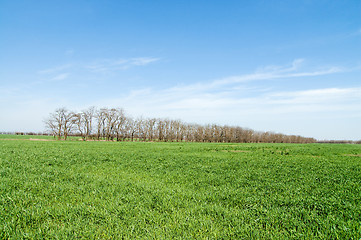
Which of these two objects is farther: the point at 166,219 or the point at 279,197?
the point at 279,197

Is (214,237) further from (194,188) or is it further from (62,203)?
(62,203)

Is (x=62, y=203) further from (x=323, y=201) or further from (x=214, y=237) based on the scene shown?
(x=323, y=201)

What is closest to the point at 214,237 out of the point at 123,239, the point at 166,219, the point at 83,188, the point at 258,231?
the point at 258,231

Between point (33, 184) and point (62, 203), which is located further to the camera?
point (33, 184)

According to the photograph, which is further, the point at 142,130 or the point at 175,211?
the point at 142,130

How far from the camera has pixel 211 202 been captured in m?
5.19

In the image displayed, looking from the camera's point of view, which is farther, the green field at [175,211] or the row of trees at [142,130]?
the row of trees at [142,130]

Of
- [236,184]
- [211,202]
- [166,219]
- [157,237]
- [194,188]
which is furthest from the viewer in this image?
[236,184]

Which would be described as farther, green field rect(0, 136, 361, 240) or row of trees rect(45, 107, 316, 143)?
row of trees rect(45, 107, 316, 143)

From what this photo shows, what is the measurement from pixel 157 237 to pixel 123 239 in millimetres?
587

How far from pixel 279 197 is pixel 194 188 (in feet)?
8.30

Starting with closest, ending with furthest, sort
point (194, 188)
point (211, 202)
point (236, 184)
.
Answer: point (211, 202)
point (194, 188)
point (236, 184)

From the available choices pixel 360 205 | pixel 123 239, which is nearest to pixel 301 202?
pixel 360 205

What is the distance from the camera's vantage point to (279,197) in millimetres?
5496
